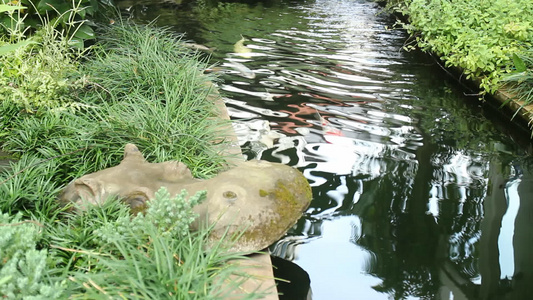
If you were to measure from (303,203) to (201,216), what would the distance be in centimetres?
81

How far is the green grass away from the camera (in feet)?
8.30

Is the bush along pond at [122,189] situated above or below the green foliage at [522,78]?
below

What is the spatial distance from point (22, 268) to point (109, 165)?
184cm

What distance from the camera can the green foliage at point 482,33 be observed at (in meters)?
6.64

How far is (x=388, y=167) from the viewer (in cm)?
525

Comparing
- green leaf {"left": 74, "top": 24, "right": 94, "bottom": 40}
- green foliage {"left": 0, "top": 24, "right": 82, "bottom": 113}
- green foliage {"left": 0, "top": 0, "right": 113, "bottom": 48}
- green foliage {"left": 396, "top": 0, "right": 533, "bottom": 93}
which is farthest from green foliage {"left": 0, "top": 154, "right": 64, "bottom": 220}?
green foliage {"left": 396, "top": 0, "right": 533, "bottom": 93}

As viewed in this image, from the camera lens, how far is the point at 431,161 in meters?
5.41

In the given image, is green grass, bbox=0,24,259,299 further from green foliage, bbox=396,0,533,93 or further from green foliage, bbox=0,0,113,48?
green foliage, bbox=396,0,533,93

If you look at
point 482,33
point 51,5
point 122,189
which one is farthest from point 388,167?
point 51,5

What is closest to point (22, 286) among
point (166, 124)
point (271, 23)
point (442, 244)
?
point (166, 124)

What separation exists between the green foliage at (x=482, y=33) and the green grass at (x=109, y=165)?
3439mm

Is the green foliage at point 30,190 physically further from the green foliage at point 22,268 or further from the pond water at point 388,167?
the pond water at point 388,167

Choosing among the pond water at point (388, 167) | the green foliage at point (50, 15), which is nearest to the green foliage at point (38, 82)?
the green foliage at point (50, 15)

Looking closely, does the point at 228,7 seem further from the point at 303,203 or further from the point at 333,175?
the point at 303,203
